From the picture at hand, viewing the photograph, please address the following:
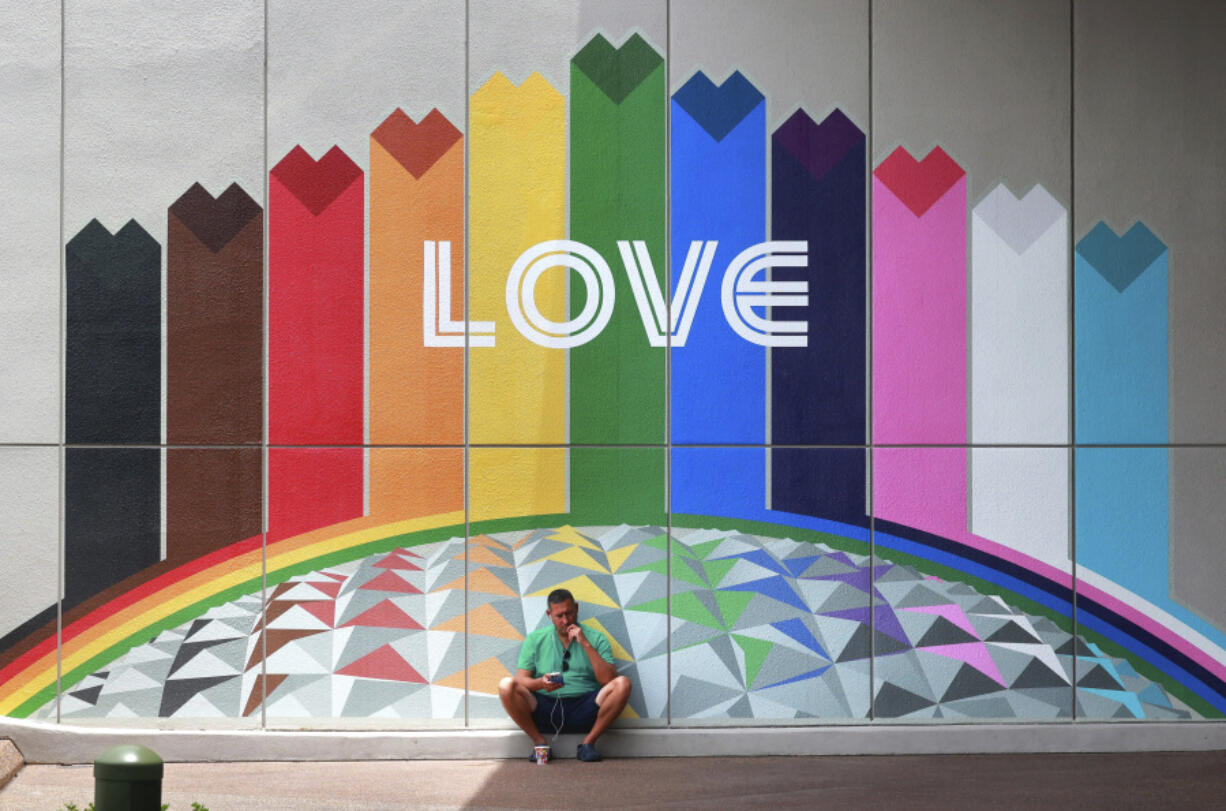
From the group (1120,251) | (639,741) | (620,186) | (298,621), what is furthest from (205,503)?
(1120,251)

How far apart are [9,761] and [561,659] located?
4005 mm

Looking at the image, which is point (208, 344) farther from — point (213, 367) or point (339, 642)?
point (339, 642)

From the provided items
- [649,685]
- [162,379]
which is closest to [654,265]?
[649,685]

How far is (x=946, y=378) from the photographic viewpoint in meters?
8.35

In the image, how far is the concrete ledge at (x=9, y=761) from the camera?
7625mm

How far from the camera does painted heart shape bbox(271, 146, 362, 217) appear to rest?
8.24 m

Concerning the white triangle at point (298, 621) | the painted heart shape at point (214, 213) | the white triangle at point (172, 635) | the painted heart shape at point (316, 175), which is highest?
the painted heart shape at point (316, 175)

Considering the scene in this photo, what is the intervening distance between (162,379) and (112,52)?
2.51 metres

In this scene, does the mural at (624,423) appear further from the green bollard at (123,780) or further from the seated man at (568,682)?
the green bollard at (123,780)

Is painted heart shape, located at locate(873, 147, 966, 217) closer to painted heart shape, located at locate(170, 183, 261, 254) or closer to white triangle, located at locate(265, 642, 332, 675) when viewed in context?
painted heart shape, located at locate(170, 183, 261, 254)

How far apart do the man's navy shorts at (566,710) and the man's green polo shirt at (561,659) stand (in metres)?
0.04

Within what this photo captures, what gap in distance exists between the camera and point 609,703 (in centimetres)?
786

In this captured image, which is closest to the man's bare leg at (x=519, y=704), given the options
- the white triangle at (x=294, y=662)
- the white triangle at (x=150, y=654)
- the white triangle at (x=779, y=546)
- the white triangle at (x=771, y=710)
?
the white triangle at (x=771, y=710)

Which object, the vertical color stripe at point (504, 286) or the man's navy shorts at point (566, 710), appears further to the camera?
the vertical color stripe at point (504, 286)
